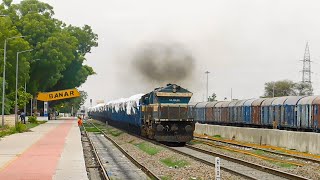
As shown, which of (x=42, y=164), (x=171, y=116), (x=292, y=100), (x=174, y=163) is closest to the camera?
(x=42, y=164)

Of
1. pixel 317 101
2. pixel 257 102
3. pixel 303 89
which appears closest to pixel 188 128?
pixel 317 101

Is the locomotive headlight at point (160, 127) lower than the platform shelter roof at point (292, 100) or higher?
lower

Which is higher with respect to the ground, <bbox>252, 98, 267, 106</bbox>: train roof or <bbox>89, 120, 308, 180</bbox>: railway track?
<bbox>252, 98, 267, 106</bbox>: train roof

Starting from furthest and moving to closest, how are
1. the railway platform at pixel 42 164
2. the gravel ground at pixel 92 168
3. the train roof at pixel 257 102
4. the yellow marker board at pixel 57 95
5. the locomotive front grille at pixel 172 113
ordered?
the yellow marker board at pixel 57 95
the train roof at pixel 257 102
the locomotive front grille at pixel 172 113
the gravel ground at pixel 92 168
the railway platform at pixel 42 164

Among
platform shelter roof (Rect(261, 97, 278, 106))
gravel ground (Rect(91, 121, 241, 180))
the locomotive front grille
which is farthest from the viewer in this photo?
platform shelter roof (Rect(261, 97, 278, 106))

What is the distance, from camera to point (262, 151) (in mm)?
26000

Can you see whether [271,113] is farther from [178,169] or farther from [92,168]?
[92,168]

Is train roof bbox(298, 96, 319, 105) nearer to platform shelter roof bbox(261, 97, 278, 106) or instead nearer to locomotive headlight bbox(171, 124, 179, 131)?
platform shelter roof bbox(261, 97, 278, 106)

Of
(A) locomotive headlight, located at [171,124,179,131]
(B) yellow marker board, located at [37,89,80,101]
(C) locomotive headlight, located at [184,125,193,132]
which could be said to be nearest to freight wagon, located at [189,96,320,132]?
(C) locomotive headlight, located at [184,125,193,132]

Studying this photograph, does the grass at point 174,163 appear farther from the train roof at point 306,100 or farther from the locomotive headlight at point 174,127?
the train roof at point 306,100

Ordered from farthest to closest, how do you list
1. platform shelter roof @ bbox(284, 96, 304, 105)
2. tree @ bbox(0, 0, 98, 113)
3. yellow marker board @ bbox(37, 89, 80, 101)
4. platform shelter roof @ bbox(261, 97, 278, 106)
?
yellow marker board @ bbox(37, 89, 80, 101) → tree @ bbox(0, 0, 98, 113) → platform shelter roof @ bbox(261, 97, 278, 106) → platform shelter roof @ bbox(284, 96, 304, 105)

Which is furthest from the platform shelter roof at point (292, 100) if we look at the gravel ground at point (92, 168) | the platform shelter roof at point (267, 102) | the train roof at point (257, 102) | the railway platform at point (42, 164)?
the railway platform at point (42, 164)

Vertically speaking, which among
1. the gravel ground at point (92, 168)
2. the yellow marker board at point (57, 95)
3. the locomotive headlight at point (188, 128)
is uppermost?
the yellow marker board at point (57, 95)

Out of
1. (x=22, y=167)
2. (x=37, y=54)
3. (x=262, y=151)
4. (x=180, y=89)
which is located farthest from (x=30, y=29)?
(x=22, y=167)
